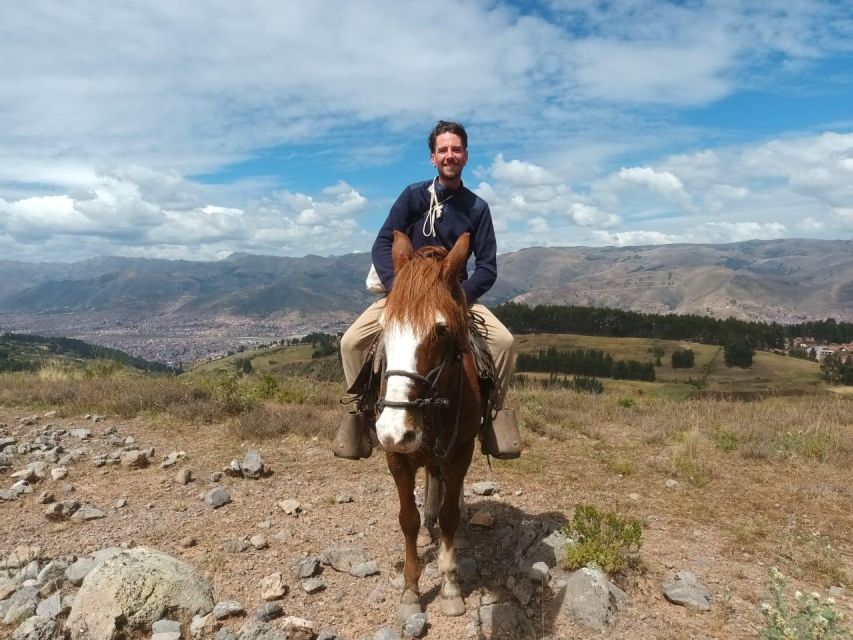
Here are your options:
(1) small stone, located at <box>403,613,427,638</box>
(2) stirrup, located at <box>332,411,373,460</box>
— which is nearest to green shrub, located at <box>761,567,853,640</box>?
(1) small stone, located at <box>403,613,427,638</box>

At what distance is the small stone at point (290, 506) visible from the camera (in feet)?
20.6

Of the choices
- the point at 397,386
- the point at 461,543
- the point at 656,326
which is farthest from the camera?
the point at 656,326

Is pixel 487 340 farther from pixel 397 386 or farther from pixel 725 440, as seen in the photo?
pixel 725 440

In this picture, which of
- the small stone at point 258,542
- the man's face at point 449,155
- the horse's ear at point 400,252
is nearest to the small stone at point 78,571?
the small stone at point 258,542

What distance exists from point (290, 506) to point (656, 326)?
92639mm

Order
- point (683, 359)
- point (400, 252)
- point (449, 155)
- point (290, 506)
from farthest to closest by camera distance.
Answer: point (683, 359)
point (290, 506)
point (449, 155)
point (400, 252)

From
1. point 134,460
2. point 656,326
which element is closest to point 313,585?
point 134,460

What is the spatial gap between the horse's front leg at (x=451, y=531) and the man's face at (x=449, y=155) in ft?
8.75

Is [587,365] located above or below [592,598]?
below

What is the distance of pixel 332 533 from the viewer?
5805 millimetres

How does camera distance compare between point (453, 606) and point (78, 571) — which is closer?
point (453, 606)

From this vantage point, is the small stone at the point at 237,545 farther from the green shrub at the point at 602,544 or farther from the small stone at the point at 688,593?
the small stone at the point at 688,593

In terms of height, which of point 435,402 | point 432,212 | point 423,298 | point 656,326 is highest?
point 432,212

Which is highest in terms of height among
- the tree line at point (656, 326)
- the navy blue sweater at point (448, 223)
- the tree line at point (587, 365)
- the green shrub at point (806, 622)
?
the navy blue sweater at point (448, 223)
